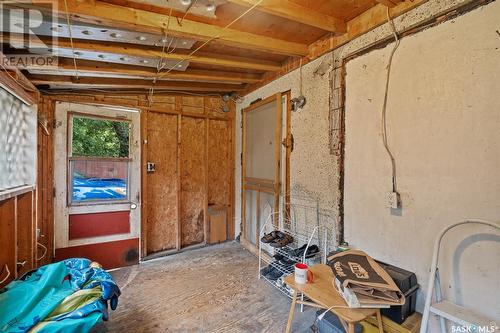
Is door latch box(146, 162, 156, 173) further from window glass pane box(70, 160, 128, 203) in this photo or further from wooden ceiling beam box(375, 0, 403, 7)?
wooden ceiling beam box(375, 0, 403, 7)

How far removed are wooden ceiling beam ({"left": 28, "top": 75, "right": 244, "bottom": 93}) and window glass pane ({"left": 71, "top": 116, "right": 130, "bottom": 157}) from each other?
1.45 ft

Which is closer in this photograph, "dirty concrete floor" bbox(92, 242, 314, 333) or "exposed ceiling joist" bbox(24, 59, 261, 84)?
"dirty concrete floor" bbox(92, 242, 314, 333)

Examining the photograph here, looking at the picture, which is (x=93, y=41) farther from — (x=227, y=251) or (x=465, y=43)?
(x=227, y=251)

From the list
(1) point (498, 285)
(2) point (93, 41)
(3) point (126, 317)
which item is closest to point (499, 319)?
(1) point (498, 285)

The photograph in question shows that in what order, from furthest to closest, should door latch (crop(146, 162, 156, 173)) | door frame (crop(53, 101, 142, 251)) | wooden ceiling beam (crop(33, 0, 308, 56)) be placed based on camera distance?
door latch (crop(146, 162, 156, 173)) → door frame (crop(53, 101, 142, 251)) → wooden ceiling beam (crop(33, 0, 308, 56))

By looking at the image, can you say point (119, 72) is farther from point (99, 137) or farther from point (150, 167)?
point (150, 167)

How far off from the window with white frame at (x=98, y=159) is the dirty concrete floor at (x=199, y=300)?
1.03 meters

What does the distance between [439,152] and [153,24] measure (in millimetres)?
2105

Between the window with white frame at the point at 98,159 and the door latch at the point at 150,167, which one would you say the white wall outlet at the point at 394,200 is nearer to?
the door latch at the point at 150,167

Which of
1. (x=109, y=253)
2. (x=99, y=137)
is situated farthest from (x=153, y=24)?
(x=109, y=253)

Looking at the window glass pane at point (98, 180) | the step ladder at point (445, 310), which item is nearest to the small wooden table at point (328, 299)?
the step ladder at point (445, 310)

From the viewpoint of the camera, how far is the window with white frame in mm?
2881

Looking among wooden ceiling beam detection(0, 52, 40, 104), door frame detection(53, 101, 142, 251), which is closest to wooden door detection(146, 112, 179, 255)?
door frame detection(53, 101, 142, 251)

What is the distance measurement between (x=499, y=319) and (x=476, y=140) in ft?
3.17
